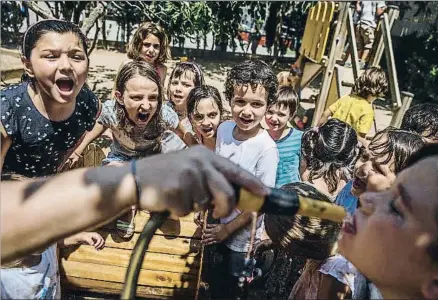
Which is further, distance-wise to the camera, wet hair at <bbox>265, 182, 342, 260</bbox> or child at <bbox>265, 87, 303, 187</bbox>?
child at <bbox>265, 87, 303, 187</bbox>

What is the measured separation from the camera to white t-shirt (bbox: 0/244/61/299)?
165 cm

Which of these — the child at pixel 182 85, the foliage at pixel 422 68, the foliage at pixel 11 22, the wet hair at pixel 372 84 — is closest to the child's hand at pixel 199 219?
the child at pixel 182 85

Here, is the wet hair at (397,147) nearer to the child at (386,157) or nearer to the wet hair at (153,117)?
the child at (386,157)

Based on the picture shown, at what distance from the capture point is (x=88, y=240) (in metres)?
2.72

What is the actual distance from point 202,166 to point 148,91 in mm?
2287

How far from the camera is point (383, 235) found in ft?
4.18

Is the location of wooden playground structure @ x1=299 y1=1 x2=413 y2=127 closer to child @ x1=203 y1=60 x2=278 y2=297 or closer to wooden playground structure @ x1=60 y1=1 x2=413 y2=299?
child @ x1=203 y1=60 x2=278 y2=297

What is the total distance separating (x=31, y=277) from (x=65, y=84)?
1072mm

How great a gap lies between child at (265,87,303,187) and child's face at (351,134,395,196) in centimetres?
86

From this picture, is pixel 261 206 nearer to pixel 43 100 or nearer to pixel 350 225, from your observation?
pixel 350 225

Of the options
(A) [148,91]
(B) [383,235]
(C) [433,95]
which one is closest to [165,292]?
(A) [148,91]

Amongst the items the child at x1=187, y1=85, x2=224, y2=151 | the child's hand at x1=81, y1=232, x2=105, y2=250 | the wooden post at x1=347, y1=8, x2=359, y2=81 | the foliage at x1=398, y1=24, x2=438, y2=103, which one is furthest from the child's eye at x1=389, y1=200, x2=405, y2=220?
the foliage at x1=398, y1=24, x2=438, y2=103

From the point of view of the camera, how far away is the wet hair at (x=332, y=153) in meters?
2.79

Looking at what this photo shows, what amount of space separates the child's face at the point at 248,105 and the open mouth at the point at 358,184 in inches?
29.7
